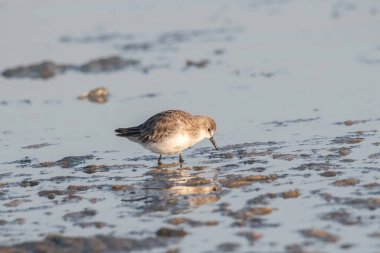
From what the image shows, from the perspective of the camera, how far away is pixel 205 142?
1437 cm

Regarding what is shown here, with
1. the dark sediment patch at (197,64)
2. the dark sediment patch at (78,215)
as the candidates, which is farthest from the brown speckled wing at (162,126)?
the dark sediment patch at (197,64)

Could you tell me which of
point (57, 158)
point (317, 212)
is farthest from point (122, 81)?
point (317, 212)

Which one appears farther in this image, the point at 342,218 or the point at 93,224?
the point at 93,224

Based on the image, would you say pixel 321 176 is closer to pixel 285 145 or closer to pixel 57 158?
pixel 285 145

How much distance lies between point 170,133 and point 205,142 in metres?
1.59

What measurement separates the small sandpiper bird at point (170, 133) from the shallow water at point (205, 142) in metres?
0.26

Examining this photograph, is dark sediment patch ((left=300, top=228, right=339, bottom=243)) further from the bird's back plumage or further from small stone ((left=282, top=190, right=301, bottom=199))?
the bird's back plumage

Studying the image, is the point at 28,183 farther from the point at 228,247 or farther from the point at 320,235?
the point at 320,235

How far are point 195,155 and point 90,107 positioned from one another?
4.36 m

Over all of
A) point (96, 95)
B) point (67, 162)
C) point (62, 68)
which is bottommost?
point (67, 162)

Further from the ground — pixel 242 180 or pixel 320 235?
pixel 242 180

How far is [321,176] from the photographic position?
37.3ft

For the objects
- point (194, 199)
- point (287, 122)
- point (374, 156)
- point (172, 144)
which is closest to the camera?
point (194, 199)

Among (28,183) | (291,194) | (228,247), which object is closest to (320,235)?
(228,247)
